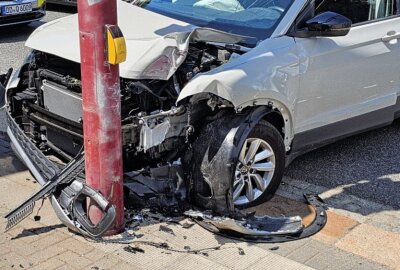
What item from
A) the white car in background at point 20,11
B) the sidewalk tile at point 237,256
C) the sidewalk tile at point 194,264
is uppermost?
the white car in background at point 20,11

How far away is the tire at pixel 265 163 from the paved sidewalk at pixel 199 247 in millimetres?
130

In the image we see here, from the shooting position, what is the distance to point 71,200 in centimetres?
404

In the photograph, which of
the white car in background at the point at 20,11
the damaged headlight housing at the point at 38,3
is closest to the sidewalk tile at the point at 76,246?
the white car in background at the point at 20,11

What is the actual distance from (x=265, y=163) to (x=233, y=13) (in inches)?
53.2

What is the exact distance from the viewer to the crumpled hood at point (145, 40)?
4152 mm

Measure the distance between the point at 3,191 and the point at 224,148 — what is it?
1.84 m

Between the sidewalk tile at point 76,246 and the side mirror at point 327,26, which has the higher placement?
the side mirror at point 327,26

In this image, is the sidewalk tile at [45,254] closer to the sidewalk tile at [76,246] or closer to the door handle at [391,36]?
the sidewalk tile at [76,246]

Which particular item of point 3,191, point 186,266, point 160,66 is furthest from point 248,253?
point 3,191

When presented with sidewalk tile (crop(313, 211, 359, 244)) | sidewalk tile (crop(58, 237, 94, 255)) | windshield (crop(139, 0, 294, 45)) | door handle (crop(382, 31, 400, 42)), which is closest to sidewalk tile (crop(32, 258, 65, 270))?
sidewalk tile (crop(58, 237, 94, 255))

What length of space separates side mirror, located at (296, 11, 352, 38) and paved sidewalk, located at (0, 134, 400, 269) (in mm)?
1397

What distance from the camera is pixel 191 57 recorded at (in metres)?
4.41

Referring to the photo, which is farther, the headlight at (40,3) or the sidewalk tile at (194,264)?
the headlight at (40,3)

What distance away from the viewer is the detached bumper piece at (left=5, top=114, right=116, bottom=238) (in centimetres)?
392
